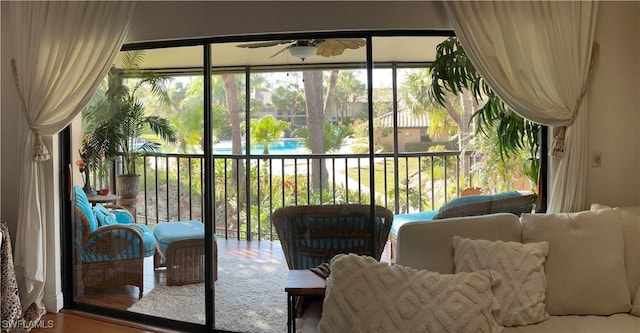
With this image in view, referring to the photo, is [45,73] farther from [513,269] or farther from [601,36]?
[601,36]

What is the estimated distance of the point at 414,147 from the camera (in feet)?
12.5

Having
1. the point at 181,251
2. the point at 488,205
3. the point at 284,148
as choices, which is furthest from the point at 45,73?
the point at 488,205

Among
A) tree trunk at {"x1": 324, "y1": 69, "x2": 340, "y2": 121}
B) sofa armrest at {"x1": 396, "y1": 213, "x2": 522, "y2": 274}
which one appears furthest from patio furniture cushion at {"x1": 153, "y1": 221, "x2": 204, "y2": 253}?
sofa armrest at {"x1": 396, "y1": 213, "x2": 522, "y2": 274}

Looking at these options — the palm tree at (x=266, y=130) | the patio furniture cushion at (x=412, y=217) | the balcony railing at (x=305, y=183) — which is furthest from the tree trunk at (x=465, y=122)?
the palm tree at (x=266, y=130)

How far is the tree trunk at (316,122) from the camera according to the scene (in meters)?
3.78

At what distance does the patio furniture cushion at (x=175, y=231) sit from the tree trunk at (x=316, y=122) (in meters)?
0.91

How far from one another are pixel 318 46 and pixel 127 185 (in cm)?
178

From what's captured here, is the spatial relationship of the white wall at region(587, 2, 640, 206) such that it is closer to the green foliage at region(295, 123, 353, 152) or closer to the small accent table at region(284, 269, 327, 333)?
the green foliage at region(295, 123, 353, 152)

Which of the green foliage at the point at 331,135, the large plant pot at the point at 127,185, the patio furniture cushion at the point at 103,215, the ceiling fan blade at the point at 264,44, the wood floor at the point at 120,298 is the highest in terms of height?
the ceiling fan blade at the point at 264,44

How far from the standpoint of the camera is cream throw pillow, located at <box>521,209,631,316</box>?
301cm

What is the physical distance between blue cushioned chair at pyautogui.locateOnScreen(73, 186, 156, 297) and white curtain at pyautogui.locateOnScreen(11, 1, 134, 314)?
11.4 inches

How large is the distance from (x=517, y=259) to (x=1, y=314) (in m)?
3.34

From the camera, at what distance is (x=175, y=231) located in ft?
13.7

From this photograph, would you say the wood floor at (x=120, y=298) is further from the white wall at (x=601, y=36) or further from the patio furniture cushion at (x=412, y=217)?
the white wall at (x=601, y=36)
